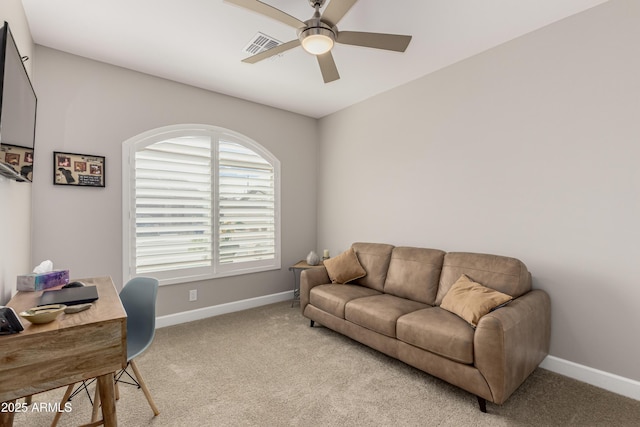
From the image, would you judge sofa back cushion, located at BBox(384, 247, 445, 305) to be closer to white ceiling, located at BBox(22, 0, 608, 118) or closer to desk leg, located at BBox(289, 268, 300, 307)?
desk leg, located at BBox(289, 268, 300, 307)

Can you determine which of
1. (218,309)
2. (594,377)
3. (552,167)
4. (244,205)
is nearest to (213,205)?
(244,205)

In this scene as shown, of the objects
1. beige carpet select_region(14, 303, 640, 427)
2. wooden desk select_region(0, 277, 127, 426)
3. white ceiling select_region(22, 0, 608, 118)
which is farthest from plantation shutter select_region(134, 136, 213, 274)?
wooden desk select_region(0, 277, 127, 426)

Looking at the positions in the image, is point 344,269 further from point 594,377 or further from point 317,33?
point 317,33

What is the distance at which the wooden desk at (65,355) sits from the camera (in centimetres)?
121

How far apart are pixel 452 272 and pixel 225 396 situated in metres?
2.17

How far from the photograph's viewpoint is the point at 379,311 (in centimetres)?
270

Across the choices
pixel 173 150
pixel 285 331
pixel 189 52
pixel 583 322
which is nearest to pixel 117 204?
pixel 173 150

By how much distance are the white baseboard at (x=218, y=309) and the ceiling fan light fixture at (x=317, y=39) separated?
3.20 metres

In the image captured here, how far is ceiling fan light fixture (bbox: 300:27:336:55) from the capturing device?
6.42 feet

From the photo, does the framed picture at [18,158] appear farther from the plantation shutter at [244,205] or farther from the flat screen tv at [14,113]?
the plantation shutter at [244,205]

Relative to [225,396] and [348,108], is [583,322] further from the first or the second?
[348,108]

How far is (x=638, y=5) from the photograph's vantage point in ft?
7.00

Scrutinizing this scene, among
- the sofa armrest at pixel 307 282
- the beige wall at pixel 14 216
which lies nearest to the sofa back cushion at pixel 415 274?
the sofa armrest at pixel 307 282

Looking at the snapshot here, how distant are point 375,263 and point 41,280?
292 cm
